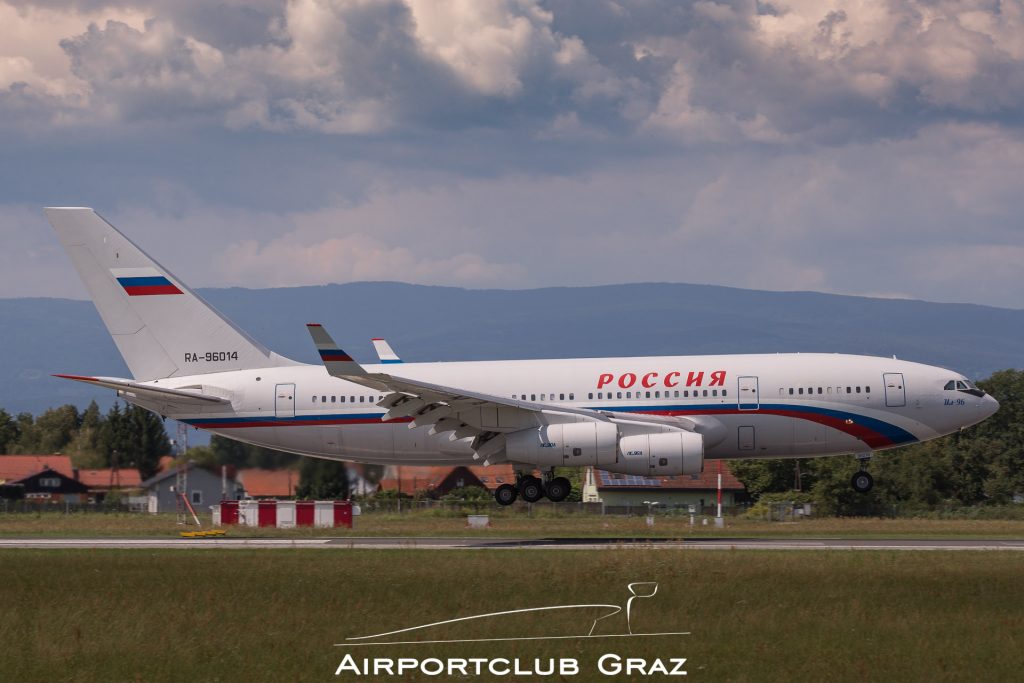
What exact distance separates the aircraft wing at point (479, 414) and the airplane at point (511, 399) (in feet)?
0.17

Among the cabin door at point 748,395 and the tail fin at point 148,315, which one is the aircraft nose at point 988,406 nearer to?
the cabin door at point 748,395

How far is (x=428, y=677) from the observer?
17297mm

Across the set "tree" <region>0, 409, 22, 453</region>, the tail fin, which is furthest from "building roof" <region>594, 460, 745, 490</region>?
"tree" <region>0, 409, 22, 453</region>

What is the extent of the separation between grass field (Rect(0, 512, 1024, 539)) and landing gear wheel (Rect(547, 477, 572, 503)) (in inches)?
97.0

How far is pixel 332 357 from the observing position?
115ft

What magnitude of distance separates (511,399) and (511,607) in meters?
17.4

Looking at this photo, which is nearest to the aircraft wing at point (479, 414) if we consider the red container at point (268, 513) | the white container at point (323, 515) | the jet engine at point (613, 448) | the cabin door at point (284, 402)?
the jet engine at point (613, 448)

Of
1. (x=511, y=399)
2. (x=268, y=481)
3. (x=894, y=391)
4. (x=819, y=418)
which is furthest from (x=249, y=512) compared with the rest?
(x=894, y=391)

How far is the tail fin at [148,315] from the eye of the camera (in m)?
43.9

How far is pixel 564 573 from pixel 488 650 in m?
7.80

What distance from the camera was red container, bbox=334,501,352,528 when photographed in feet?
148

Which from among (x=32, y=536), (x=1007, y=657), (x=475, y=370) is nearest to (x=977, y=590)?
(x=1007, y=657)

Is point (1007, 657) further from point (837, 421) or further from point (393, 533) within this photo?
point (393, 533)

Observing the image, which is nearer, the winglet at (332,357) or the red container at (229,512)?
the winglet at (332,357)
